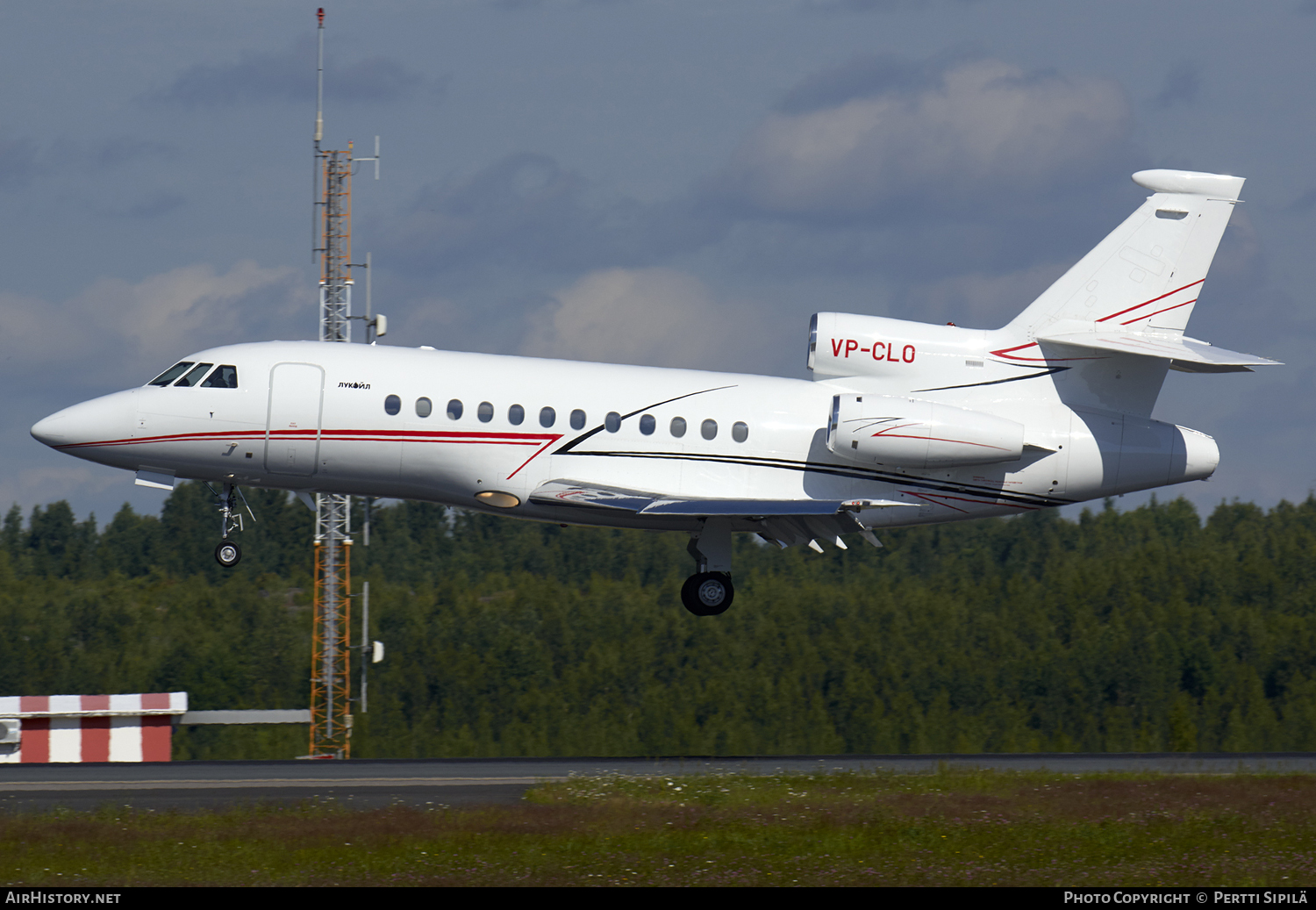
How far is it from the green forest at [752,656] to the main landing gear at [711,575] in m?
51.9

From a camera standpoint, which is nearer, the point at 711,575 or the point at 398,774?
the point at 398,774

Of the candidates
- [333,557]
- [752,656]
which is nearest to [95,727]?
[333,557]

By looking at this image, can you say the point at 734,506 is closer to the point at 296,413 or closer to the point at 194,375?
the point at 296,413

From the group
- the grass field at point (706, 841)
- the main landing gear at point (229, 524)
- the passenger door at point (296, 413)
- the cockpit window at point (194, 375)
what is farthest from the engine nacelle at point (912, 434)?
the cockpit window at point (194, 375)

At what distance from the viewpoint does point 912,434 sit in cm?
2641

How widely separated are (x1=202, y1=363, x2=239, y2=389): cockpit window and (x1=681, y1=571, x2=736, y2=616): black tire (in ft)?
29.3

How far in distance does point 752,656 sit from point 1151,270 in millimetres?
72930

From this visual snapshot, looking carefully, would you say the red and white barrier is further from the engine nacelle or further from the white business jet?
the engine nacelle

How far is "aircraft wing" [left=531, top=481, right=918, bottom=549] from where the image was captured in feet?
83.1

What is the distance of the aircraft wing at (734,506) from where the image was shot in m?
25.3

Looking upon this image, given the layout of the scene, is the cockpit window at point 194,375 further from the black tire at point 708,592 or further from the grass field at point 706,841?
the black tire at point 708,592
